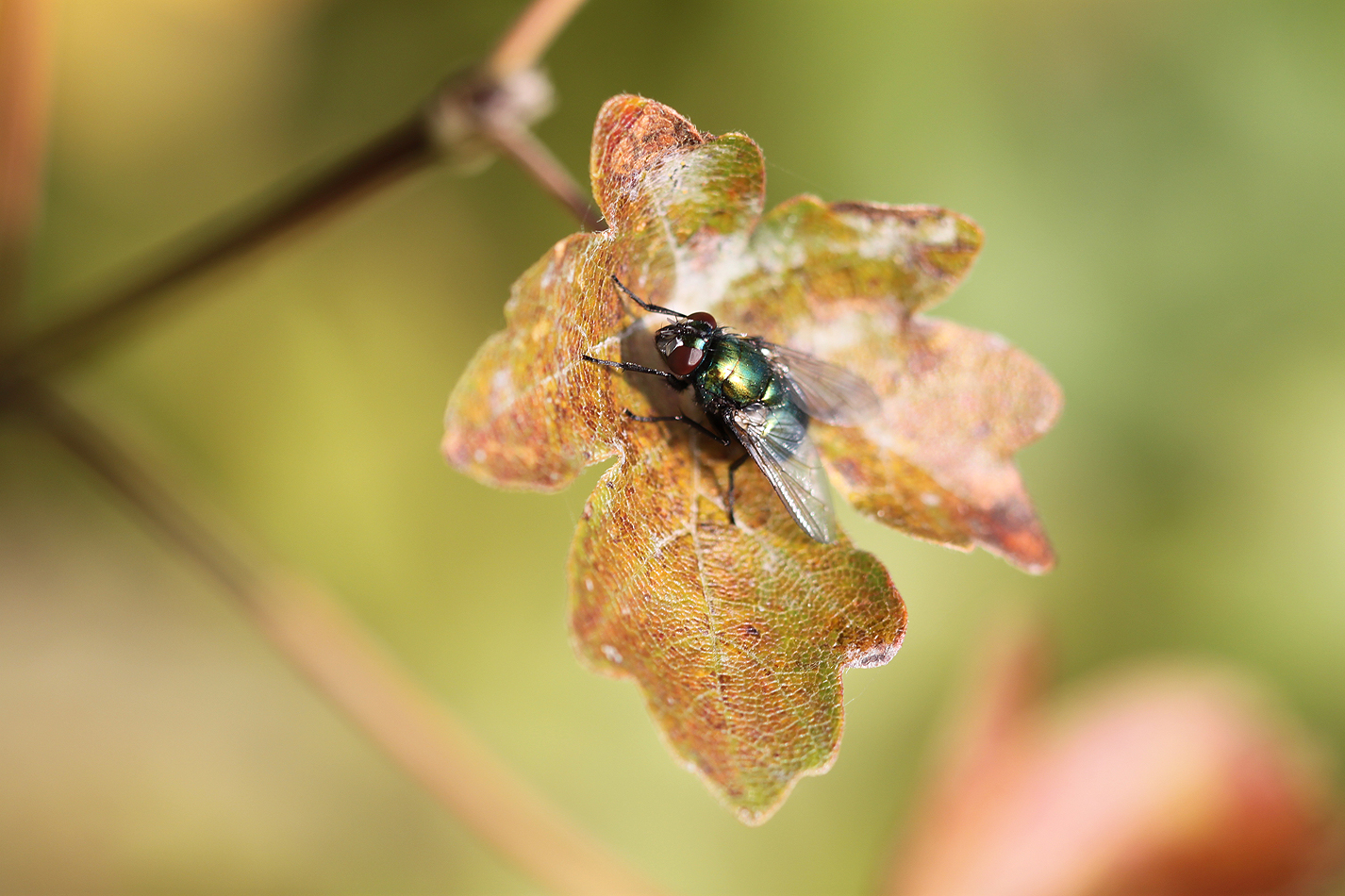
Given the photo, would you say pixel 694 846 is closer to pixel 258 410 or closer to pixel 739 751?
pixel 258 410

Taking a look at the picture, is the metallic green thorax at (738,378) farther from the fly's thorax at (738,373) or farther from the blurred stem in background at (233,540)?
the blurred stem in background at (233,540)

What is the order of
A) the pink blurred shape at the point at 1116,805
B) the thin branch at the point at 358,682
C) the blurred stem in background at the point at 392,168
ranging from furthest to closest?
the pink blurred shape at the point at 1116,805, the thin branch at the point at 358,682, the blurred stem in background at the point at 392,168

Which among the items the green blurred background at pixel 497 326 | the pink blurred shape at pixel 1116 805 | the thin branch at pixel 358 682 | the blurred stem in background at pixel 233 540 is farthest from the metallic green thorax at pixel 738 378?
the green blurred background at pixel 497 326

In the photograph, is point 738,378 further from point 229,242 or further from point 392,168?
point 229,242

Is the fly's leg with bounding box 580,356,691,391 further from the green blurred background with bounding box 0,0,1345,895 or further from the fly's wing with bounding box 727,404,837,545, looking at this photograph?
the green blurred background with bounding box 0,0,1345,895

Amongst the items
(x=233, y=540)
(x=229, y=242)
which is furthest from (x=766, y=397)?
(x=233, y=540)
